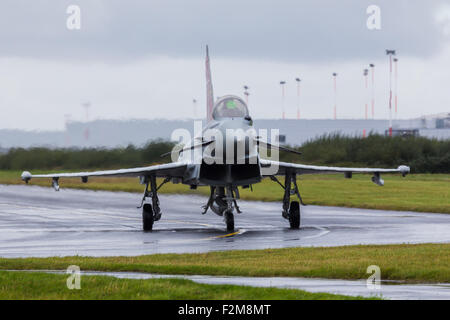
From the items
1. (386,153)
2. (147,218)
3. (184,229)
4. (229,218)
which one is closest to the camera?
(229,218)

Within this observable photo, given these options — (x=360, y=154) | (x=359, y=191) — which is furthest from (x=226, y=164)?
(x=360, y=154)

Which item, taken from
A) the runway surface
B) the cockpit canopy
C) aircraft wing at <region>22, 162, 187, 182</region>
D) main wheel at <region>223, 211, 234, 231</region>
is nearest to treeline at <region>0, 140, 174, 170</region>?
the runway surface

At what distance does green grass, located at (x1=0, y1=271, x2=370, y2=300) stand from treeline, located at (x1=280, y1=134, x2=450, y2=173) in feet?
157

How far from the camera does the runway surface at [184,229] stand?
67.8ft

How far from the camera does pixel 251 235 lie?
Result: 77.2ft

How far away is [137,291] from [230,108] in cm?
1296

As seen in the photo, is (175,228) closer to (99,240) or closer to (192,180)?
(192,180)

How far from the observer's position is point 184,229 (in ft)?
85.1

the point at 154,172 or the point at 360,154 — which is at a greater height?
the point at 360,154

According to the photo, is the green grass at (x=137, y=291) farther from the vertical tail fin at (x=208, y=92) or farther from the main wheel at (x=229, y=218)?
the vertical tail fin at (x=208, y=92)

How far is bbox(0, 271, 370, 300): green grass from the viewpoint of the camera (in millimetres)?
11273

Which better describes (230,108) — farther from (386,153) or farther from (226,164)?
(386,153)

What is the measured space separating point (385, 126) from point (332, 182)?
45.2 meters

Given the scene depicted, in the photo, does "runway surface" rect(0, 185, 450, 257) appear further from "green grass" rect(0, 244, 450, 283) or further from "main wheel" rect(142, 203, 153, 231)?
"green grass" rect(0, 244, 450, 283)
